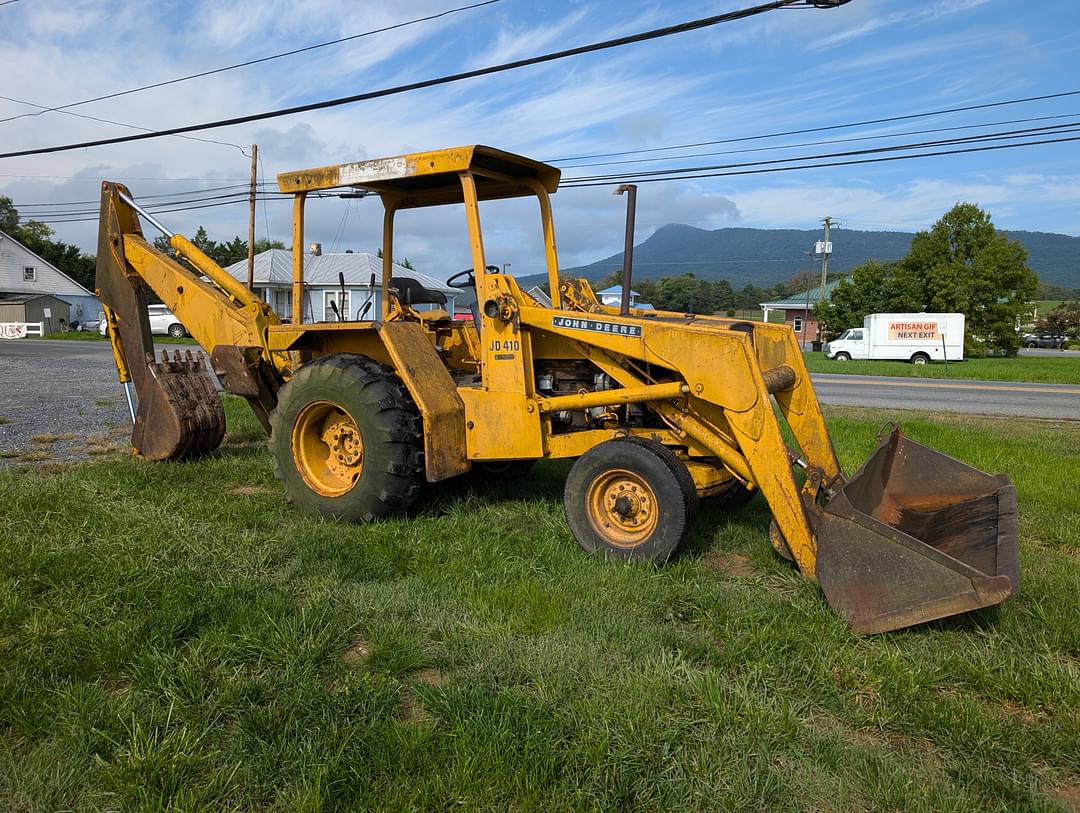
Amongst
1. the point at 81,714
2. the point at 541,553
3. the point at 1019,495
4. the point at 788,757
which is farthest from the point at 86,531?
the point at 1019,495

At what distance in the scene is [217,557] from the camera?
4621mm

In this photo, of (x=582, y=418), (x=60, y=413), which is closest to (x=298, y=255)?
(x=582, y=418)

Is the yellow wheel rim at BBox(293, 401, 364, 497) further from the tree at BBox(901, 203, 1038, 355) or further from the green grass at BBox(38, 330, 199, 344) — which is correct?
the tree at BBox(901, 203, 1038, 355)

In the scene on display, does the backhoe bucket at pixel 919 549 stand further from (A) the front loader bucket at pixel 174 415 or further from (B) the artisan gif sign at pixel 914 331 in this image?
(B) the artisan gif sign at pixel 914 331

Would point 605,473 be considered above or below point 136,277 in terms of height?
below

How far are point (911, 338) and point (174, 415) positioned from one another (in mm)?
33528

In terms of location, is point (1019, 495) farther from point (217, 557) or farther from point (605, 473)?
point (217, 557)

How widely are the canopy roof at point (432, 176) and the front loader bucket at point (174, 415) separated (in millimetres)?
2344

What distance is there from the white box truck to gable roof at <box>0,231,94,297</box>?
48066mm

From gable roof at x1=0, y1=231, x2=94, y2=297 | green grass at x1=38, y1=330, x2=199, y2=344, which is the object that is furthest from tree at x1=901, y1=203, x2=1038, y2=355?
gable roof at x1=0, y1=231, x2=94, y2=297

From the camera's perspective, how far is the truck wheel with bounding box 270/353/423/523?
522 centimetres

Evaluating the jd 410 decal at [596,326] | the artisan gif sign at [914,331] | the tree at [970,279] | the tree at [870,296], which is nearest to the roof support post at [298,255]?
the jd 410 decal at [596,326]

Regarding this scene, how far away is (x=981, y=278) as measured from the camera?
38188 mm

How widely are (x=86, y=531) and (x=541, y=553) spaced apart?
115 inches
